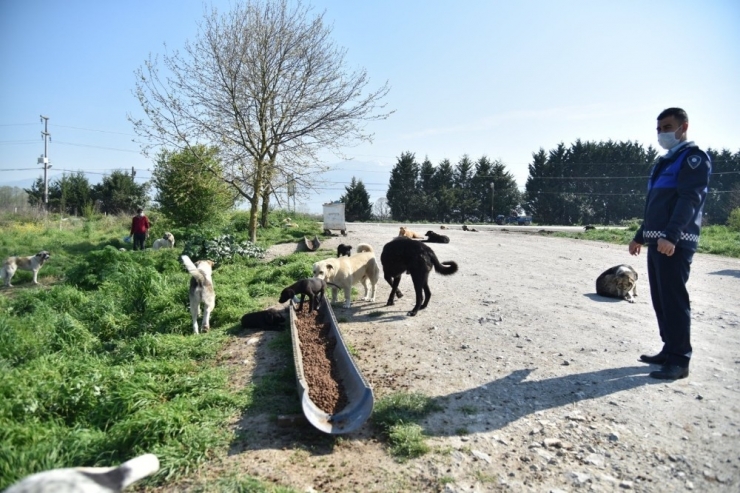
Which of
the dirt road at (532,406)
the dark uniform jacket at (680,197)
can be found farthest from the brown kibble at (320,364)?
the dark uniform jacket at (680,197)

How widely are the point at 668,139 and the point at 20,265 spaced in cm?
1549

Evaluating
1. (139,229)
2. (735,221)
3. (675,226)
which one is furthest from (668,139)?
(735,221)

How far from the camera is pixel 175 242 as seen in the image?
19672 millimetres

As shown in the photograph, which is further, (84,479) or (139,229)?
(139,229)

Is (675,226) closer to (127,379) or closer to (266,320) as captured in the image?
(266,320)

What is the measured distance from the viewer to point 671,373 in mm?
4488

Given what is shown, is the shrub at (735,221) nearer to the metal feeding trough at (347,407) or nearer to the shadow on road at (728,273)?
the shadow on road at (728,273)

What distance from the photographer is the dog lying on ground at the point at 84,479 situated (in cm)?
213

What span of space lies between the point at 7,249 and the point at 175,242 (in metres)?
5.51

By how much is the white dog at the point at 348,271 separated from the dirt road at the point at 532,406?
434 millimetres

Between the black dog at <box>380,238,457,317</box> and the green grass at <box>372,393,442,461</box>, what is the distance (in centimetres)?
317

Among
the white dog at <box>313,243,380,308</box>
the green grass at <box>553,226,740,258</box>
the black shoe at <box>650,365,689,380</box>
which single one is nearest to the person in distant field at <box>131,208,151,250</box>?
the white dog at <box>313,243,380,308</box>

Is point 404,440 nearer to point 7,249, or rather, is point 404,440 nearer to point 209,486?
point 209,486

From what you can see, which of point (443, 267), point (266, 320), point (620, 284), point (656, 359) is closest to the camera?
point (656, 359)
